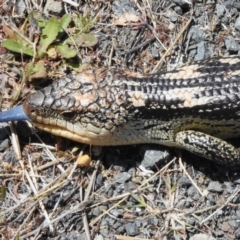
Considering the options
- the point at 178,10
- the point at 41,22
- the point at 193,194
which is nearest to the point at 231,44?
the point at 178,10

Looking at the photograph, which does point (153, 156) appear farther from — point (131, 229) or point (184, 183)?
point (131, 229)

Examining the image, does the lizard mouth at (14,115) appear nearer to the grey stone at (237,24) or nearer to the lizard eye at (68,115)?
the lizard eye at (68,115)

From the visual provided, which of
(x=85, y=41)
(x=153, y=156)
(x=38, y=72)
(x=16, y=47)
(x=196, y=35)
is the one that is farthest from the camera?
(x=196, y=35)

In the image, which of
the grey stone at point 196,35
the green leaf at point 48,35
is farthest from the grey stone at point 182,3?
the green leaf at point 48,35

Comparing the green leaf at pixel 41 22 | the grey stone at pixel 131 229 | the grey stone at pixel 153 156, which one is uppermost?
the green leaf at pixel 41 22

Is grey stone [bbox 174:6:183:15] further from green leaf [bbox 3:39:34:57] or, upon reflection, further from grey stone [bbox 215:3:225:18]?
green leaf [bbox 3:39:34:57]

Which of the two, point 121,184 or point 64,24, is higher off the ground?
point 64,24
